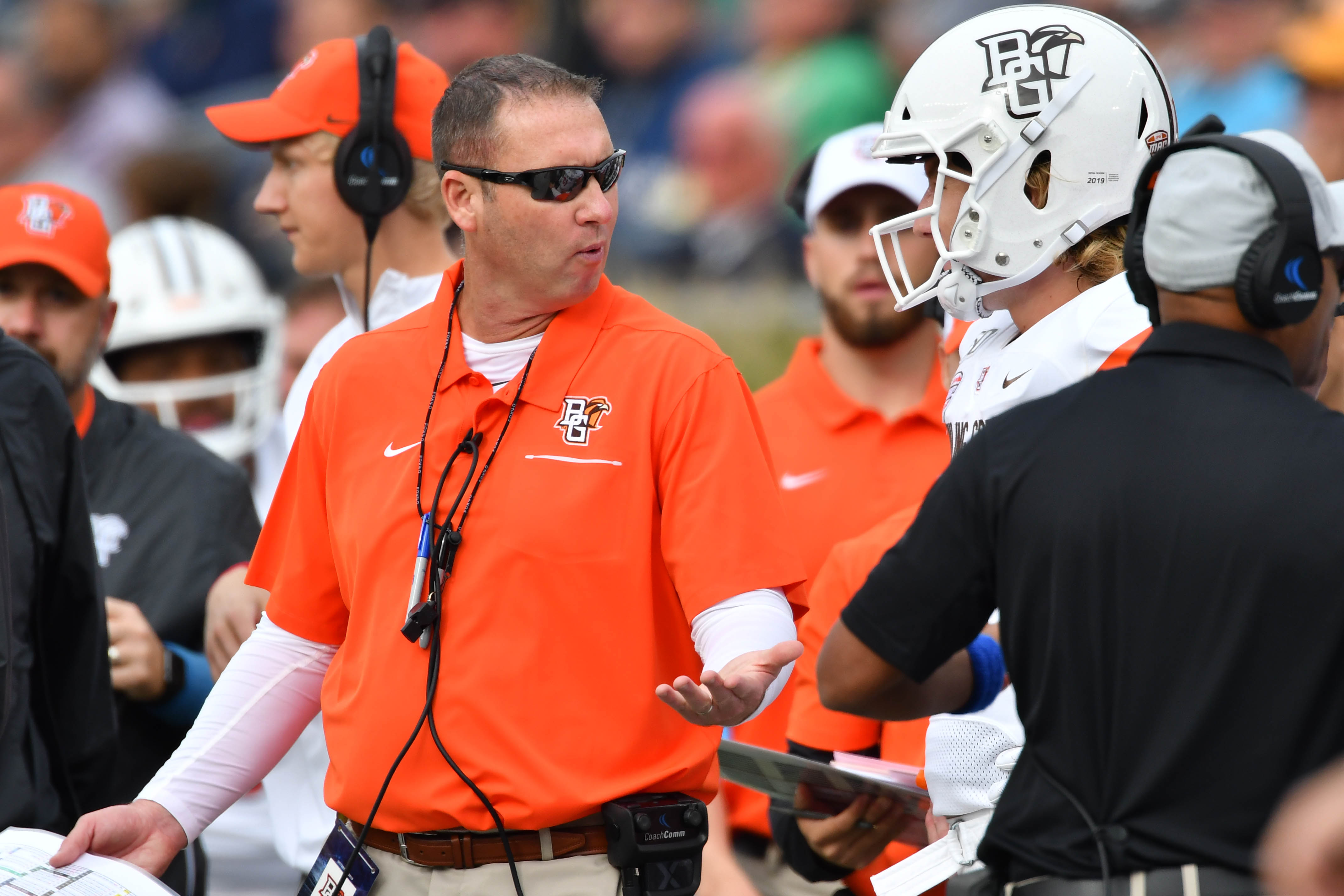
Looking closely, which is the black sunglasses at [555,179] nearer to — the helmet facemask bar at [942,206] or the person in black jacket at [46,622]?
the helmet facemask bar at [942,206]

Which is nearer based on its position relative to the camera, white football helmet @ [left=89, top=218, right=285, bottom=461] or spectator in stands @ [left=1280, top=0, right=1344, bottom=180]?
spectator in stands @ [left=1280, top=0, right=1344, bottom=180]

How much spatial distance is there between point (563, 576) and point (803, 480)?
6.37 feet

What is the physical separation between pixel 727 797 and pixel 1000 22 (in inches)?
83.1

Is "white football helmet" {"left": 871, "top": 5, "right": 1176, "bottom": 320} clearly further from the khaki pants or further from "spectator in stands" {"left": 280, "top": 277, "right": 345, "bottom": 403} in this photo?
"spectator in stands" {"left": 280, "top": 277, "right": 345, "bottom": 403}

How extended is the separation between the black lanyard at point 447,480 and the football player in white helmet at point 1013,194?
2.49 feet

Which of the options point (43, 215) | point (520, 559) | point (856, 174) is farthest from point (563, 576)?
point (43, 215)

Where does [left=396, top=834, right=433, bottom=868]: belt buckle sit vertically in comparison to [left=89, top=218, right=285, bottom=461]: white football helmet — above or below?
below

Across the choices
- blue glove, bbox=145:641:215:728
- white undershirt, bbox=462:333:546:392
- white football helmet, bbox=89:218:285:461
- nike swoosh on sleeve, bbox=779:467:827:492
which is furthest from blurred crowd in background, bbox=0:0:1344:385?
white undershirt, bbox=462:333:546:392

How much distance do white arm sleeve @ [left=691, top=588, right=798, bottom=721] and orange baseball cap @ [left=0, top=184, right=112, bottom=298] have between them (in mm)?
2554

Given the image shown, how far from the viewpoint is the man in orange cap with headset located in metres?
3.82

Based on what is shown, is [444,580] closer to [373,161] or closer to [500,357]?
[500,357]

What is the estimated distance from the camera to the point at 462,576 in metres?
2.53

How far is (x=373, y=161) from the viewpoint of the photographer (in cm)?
376

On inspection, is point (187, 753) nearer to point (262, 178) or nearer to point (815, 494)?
point (815, 494)
